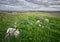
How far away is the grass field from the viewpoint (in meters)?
2.67

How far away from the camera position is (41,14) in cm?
285

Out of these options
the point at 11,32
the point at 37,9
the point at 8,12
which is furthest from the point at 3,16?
the point at 37,9

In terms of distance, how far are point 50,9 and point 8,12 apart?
79 cm

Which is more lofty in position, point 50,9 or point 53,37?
point 50,9

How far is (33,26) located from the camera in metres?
2.74

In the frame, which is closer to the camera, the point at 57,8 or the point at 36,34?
the point at 36,34

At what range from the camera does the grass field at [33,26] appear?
267 cm

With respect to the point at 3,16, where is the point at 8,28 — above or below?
below

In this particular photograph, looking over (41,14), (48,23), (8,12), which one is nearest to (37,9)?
(41,14)

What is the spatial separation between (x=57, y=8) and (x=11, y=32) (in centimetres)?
98

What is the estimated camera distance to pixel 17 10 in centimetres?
286

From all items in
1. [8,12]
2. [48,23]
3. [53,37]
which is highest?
[8,12]

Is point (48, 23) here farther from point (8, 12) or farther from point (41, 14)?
point (8, 12)

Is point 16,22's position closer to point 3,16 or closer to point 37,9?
point 3,16
